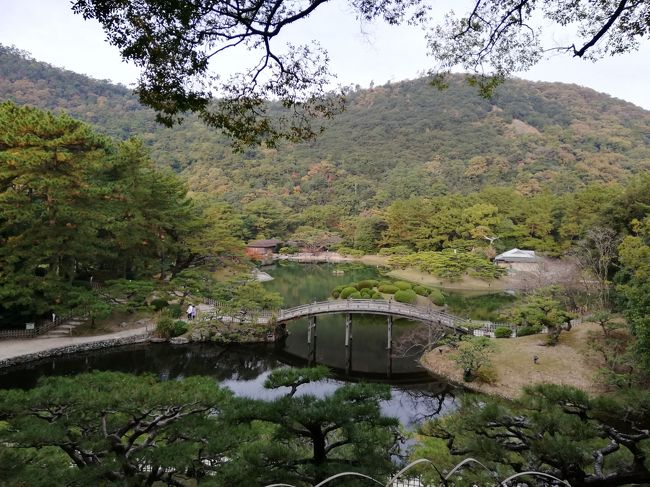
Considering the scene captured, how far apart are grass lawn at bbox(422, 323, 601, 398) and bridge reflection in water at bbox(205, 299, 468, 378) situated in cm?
129

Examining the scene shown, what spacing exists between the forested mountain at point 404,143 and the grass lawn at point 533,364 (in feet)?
129

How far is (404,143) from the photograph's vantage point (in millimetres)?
83750

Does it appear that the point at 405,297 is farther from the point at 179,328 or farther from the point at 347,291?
the point at 179,328

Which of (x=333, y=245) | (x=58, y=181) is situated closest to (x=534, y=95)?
(x=333, y=245)

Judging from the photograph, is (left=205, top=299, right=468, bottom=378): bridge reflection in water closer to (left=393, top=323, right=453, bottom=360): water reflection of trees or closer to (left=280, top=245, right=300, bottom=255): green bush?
(left=393, top=323, right=453, bottom=360): water reflection of trees

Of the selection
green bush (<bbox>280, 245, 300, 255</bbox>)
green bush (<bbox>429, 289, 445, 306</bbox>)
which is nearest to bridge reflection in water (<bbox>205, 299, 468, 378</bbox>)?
green bush (<bbox>429, 289, 445, 306</bbox>)

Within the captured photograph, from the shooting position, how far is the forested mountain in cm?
5794

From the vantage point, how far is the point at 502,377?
41.1ft

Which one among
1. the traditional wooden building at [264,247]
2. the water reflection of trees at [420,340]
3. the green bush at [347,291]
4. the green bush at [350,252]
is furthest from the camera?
the green bush at [350,252]

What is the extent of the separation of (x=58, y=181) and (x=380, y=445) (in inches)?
569

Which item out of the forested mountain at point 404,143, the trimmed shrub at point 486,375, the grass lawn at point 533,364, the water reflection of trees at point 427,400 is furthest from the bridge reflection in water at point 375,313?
the forested mountain at point 404,143

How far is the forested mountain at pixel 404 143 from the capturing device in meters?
57.9

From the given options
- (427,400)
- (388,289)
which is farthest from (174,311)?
(388,289)

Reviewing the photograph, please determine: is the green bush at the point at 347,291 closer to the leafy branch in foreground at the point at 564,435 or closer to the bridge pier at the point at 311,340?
the bridge pier at the point at 311,340
